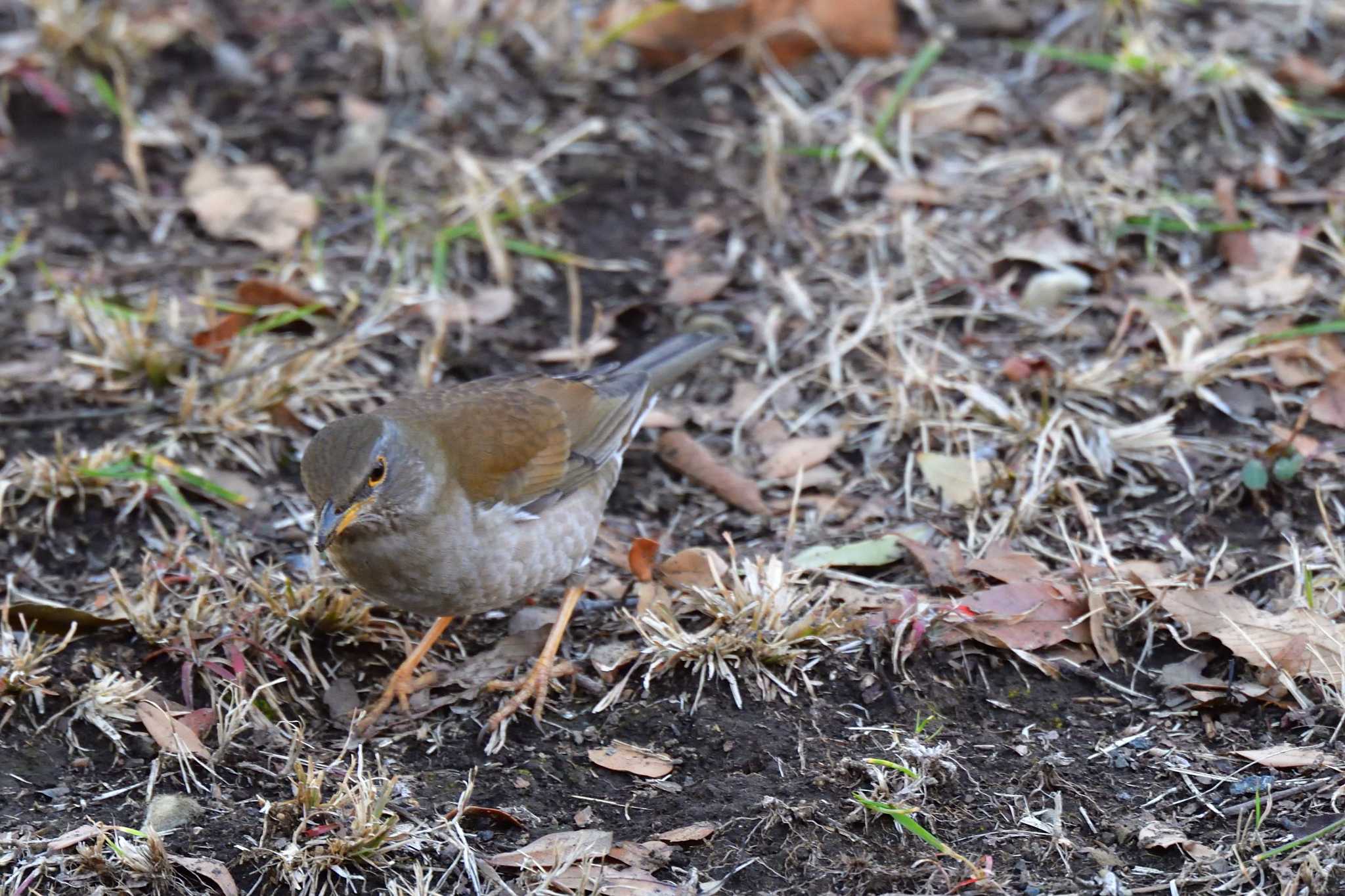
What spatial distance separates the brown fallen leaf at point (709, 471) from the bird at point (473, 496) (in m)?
0.26

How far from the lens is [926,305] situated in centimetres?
664

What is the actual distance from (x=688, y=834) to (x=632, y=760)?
15.8 inches

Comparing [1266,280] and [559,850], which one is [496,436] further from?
[1266,280]

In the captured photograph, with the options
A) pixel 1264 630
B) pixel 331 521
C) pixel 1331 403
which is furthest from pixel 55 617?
pixel 1331 403

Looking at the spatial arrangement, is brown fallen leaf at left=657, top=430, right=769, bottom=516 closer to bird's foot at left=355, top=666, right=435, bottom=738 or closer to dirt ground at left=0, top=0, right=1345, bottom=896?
dirt ground at left=0, top=0, right=1345, bottom=896

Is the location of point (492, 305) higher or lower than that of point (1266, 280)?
lower

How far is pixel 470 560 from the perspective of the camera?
195 inches

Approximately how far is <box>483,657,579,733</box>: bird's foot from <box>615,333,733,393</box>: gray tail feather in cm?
148

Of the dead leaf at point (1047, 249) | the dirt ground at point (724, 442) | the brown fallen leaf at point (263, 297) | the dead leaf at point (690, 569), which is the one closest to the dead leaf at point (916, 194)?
the dirt ground at point (724, 442)

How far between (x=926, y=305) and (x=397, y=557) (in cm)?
293

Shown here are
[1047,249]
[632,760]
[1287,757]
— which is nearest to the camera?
[1287,757]

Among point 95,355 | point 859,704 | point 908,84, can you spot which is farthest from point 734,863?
point 908,84

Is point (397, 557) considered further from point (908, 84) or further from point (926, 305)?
point (908, 84)

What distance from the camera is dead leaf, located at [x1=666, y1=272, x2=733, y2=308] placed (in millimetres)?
6895
